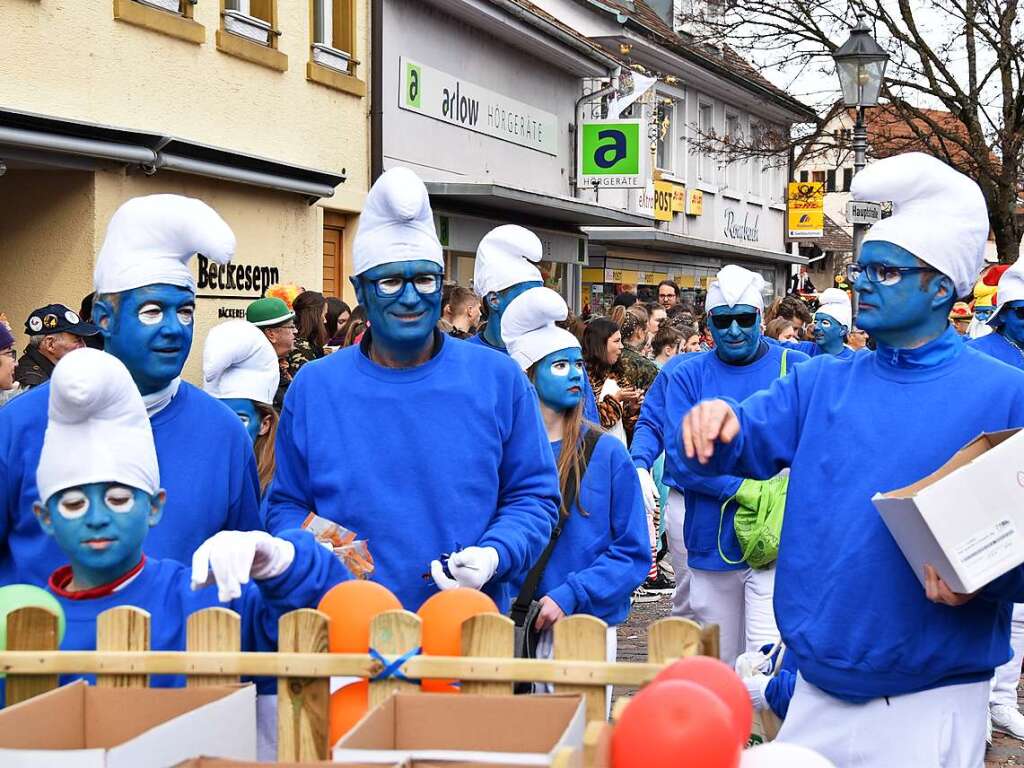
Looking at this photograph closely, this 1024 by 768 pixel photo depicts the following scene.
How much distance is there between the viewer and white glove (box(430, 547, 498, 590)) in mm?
3955

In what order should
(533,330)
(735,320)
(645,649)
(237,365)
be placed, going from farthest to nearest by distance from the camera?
(645,649), (735,320), (533,330), (237,365)

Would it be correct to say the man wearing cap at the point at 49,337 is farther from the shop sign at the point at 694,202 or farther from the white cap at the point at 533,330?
the shop sign at the point at 694,202

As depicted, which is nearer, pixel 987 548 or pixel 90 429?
pixel 90 429

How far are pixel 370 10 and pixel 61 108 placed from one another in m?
6.21

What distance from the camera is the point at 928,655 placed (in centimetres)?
387

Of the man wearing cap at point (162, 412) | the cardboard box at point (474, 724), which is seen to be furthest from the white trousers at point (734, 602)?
the cardboard box at point (474, 724)

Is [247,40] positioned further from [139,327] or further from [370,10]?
[139,327]

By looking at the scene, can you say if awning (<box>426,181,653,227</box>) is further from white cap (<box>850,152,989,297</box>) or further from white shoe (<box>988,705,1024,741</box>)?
white cap (<box>850,152,989,297</box>)

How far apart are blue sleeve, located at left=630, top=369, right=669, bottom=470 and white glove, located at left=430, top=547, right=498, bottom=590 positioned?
374 cm

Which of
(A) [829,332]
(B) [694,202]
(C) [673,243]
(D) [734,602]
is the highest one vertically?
(B) [694,202]

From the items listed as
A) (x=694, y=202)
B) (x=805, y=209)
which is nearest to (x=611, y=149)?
(x=694, y=202)

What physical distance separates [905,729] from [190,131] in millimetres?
10346

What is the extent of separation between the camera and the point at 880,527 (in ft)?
12.7

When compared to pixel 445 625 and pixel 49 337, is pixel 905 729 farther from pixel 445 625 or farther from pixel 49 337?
pixel 49 337
